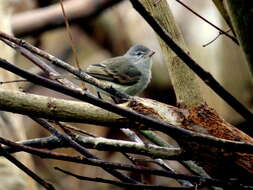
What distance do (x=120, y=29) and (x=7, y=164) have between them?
3551 millimetres

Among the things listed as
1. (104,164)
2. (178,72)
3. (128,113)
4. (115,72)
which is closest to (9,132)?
(115,72)

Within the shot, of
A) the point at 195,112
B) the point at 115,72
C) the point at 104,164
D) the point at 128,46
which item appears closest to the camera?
the point at 104,164

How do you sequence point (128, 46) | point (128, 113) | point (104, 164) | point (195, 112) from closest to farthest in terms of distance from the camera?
point (128, 113) < point (104, 164) < point (195, 112) < point (128, 46)

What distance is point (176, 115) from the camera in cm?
123

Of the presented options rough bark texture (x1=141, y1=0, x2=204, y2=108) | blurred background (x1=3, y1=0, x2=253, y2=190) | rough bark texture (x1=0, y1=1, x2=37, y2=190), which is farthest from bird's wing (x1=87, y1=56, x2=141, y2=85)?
rough bark texture (x1=141, y1=0, x2=204, y2=108)

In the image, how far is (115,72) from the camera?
3.30 metres

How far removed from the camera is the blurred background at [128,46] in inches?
204

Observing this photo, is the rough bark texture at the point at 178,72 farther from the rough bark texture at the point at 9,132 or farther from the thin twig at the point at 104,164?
the rough bark texture at the point at 9,132

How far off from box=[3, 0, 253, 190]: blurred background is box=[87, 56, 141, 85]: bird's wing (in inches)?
61.2

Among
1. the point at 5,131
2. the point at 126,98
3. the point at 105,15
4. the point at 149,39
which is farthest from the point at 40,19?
the point at 126,98

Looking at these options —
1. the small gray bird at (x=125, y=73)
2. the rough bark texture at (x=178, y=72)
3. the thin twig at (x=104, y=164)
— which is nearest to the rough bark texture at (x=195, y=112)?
the rough bark texture at (x=178, y=72)

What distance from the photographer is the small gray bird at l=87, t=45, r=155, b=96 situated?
3.18m

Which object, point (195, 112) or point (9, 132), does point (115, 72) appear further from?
point (195, 112)

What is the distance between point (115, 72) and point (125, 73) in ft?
0.21
